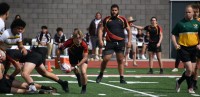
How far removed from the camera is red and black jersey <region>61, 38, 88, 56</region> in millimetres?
15826

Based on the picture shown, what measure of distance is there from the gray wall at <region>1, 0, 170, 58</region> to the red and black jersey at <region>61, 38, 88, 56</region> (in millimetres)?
18704

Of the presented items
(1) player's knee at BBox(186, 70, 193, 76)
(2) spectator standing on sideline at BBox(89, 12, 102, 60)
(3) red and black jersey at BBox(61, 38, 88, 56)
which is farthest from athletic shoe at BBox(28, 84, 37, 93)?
(2) spectator standing on sideline at BBox(89, 12, 102, 60)

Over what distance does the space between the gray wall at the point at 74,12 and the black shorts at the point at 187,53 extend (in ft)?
64.5

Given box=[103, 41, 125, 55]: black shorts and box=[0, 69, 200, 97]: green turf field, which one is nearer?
box=[0, 69, 200, 97]: green turf field

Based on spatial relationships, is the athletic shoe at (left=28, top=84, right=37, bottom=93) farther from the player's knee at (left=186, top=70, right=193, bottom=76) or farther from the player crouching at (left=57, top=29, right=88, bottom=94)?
the player's knee at (left=186, top=70, right=193, bottom=76)

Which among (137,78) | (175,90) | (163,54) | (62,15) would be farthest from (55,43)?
(175,90)

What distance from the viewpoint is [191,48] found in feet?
51.4

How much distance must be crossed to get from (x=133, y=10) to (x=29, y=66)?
2084 cm

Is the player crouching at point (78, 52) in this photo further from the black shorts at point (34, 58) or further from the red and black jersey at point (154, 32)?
the red and black jersey at point (154, 32)

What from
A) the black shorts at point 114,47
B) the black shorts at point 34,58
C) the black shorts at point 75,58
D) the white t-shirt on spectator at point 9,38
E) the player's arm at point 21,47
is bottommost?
the black shorts at point 114,47

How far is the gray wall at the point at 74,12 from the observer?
3475 cm

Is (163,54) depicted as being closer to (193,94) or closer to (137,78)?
(137,78)

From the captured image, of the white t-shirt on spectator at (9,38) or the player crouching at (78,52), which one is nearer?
the white t-shirt on spectator at (9,38)

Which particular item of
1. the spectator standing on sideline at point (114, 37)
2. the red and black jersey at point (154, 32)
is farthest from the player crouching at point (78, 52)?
the red and black jersey at point (154, 32)
